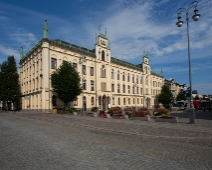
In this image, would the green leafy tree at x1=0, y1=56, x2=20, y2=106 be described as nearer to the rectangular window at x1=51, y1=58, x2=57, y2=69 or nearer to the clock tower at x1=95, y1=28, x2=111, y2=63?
the rectangular window at x1=51, y1=58, x2=57, y2=69

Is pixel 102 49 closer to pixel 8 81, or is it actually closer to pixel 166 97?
pixel 8 81

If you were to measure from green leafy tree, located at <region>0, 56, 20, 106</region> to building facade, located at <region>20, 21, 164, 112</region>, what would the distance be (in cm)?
227

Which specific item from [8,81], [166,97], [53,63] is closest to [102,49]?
[53,63]

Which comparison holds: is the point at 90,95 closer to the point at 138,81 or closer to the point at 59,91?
the point at 59,91

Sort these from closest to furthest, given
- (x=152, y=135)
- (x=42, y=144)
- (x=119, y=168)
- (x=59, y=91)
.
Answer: (x=119, y=168)
(x=42, y=144)
(x=152, y=135)
(x=59, y=91)

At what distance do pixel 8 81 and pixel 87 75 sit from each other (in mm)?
18761

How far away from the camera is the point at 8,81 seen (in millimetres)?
46312

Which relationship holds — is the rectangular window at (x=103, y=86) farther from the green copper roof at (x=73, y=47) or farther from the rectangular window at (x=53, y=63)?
the rectangular window at (x=53, y=63)

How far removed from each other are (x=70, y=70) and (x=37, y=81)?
10.7 m

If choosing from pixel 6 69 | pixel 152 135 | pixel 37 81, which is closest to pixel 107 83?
pixel 37 81

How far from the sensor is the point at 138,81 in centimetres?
6800

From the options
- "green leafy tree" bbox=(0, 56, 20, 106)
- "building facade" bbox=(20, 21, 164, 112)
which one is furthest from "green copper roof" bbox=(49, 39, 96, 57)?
"green leafy tree" bbox=(0, 56, 20, 106)

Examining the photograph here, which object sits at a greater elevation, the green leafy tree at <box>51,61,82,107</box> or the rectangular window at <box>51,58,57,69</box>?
the rectangular window at <box>51,58,57,69</box>

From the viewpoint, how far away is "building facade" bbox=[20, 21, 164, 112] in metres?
38.1
